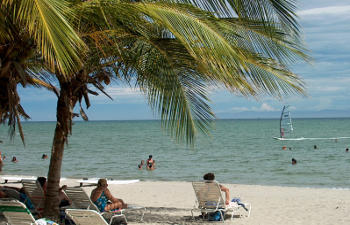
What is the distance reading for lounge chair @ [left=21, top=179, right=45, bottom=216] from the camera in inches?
320

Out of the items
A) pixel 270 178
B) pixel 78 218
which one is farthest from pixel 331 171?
pixel 78 218

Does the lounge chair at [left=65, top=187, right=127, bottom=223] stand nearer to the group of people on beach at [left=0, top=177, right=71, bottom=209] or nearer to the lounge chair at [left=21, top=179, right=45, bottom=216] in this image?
the group of people on beach at [left=0, top=177, right=71, bottom=209]

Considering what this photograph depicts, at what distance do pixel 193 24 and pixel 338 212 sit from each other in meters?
6.09

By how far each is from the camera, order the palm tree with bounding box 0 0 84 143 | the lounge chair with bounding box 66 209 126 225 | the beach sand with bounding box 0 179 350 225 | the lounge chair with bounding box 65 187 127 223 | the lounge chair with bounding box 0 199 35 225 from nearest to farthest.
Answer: the palm tree with bounding box 0 0 84 143
the lounge chair with bounding box 0 199 35 225
the lounge chair with bounding box 66 209 126 225
the lounge chair with bounding box 65 187 127 223
the beach sand with bounding box 0 179 350 225

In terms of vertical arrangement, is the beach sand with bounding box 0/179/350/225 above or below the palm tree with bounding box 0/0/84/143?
below

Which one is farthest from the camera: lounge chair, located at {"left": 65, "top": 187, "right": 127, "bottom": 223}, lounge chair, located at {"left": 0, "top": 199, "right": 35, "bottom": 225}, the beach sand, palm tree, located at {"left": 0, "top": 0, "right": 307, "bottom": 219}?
the beach sand

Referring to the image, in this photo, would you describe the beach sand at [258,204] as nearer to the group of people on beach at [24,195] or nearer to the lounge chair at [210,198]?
the lounge chair at [210,198]

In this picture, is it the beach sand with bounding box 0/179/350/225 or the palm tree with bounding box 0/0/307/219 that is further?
the beach sand with bounding box 0/179/350/225

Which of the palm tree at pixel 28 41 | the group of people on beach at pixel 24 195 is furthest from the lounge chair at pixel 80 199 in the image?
the palm tree at pixel 28 41

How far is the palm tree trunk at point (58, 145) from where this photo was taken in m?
7.52

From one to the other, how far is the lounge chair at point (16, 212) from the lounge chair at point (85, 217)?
477mm

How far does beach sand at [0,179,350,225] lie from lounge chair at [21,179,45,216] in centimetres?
149

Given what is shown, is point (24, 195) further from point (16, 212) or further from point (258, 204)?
point (258, 204)

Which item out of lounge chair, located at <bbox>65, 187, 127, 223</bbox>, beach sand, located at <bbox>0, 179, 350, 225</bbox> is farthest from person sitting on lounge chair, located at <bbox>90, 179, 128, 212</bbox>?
beach sand, located at <bbox>0, 179, 350, 225</bbox>
